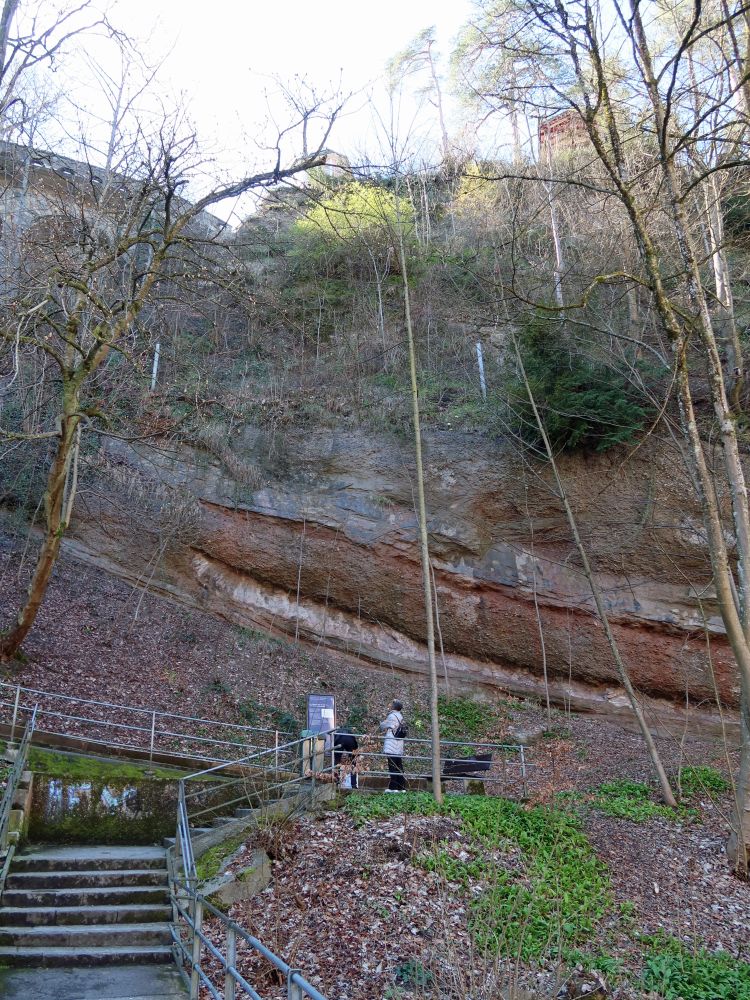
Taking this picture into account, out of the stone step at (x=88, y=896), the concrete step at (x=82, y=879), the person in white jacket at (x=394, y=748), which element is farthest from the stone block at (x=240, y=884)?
Answer: the person in white jacket at (x=394, y=748)

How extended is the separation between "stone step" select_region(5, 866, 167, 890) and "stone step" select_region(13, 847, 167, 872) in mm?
62

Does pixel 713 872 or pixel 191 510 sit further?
pixel 191 510

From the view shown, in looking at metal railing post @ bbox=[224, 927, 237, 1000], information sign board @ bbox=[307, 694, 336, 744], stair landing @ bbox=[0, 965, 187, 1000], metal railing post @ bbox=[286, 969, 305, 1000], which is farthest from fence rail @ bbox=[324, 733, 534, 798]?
metal railing post @ bbox=[286, 969, 305, 1000]

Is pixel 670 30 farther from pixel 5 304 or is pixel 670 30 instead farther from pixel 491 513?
pixel 5 304

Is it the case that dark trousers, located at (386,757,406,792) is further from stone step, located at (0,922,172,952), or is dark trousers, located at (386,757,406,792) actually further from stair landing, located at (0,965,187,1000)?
stair landing, located at (0,965,187,1000)

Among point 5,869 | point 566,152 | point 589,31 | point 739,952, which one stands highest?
point 566,152

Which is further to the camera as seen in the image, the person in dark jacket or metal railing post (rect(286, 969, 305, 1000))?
the person in dark jacket

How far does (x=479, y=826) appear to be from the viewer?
9.40 m

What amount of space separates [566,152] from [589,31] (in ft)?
71.2

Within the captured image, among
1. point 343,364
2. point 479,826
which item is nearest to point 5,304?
point 479,826

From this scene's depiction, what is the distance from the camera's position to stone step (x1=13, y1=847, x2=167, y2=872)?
775cm

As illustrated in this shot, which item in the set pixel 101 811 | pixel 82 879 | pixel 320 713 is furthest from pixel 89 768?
pixel 320 713

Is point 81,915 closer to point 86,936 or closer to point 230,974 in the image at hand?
point 86,936

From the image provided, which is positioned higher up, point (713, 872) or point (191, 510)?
point (191, 510)
